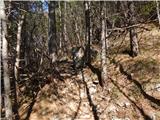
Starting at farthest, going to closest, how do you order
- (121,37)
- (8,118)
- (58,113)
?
(121,37) < (58,113) < (8,118)

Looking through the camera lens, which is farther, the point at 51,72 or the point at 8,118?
the point at 51,72

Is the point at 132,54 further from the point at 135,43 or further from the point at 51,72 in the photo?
the point at 51,72

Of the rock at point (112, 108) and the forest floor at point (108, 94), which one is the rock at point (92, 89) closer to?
the forest floor at point (108, 94)

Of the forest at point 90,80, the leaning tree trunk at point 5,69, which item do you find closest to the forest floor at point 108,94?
the forest at point 90,80

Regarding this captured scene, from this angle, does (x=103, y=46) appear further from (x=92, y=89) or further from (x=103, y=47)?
(x=92, y=89)

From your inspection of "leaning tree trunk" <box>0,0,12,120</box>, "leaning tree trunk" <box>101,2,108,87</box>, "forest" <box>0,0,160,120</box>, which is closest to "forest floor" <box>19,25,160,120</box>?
"forest" <box>0,0,160,120</box>

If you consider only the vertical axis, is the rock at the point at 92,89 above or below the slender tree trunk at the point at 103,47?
below

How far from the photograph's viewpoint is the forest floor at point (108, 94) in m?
12.0

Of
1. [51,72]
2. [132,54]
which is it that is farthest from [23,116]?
[132,54]

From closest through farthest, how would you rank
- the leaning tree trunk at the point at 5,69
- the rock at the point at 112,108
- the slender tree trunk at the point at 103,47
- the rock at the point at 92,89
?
1. the leaning tree trunk at the point at 5,69
2. the rock at the point at 112,108
3. the slender tree trunk at the point at 103,47
4. the rock at the point at 92,89

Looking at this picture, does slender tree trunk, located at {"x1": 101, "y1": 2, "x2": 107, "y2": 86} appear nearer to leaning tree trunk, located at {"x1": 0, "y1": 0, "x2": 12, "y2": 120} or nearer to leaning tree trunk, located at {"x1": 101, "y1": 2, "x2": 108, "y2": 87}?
leaning tree trunk, located at {"x1": 101, "y1": 2, "x2": 108, "y2": 87}

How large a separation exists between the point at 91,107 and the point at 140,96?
1978 millimetres

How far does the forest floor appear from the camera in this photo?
472 inches

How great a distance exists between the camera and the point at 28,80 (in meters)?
15.0
